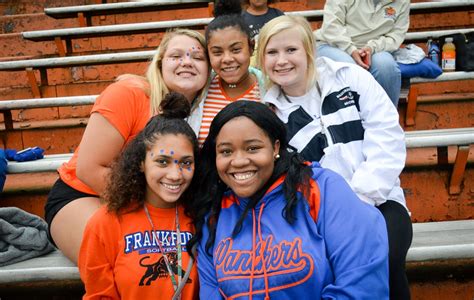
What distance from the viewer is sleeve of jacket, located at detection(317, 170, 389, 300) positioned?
59.6 inches

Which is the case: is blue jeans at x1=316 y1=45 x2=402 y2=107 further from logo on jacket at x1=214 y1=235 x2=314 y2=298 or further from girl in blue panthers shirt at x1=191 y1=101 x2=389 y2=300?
logo on jacket at x1=214 y1=235 x2=314 y2=298

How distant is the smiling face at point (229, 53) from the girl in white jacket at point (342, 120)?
137mm

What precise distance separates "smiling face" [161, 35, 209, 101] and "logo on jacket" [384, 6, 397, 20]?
1623 millimetres

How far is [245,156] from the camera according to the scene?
168 centimetres

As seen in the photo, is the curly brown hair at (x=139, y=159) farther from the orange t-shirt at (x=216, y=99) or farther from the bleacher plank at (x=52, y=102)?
the bleacher plank at (x=52, y=102)

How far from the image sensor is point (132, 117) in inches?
80.4

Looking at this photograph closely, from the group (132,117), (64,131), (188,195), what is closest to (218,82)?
(132,117)

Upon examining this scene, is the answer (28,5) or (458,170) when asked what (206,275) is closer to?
(458,170)

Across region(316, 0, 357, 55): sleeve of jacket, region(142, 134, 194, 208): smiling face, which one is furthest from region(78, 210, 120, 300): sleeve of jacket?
region(316, 0, 357, 55): sleeve of jacket

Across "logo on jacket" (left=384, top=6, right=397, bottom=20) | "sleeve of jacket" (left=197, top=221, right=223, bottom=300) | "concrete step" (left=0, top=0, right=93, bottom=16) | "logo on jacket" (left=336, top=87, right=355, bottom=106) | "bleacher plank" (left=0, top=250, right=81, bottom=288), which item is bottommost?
"bleacher plank" (left=0, top=250, right=81, bottom=288)

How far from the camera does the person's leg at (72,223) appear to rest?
80.4 inches

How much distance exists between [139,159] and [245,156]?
1.44 feet

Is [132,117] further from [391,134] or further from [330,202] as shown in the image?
[391,134]

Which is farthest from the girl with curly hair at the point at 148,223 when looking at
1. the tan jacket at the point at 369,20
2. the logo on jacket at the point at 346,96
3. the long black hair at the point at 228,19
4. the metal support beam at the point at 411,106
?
the metal support beam at the point at 411,106
